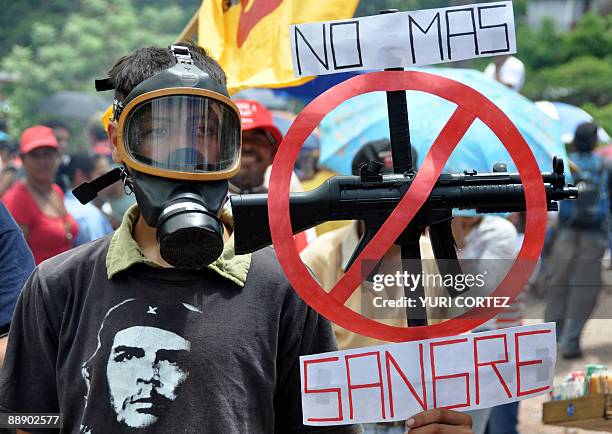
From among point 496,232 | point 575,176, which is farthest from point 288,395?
point 575,176

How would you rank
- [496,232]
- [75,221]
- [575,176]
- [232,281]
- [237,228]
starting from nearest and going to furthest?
[237,228]
[232,281]
[496,232]
[75,221]
[575,176]

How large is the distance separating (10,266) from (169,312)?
87 cm

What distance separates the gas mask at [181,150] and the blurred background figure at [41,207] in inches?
176

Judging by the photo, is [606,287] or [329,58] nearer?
[329,58]

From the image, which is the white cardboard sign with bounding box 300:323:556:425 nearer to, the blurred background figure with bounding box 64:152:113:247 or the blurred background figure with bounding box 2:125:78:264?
the blurred background figure with bounding box 64:152:113:247

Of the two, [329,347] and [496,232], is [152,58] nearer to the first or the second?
[329,347]

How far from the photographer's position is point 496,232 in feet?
19.0

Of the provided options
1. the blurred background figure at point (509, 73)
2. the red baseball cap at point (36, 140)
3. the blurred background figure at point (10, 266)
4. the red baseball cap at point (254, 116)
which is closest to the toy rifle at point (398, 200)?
the blurred background figure at point (10, 266)

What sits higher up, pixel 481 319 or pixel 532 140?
pixel 532 140

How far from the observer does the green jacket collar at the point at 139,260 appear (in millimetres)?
2410

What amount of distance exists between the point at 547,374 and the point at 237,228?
71 cm

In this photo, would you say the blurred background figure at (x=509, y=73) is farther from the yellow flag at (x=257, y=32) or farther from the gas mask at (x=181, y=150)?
the gas mask at (x=181, y=150)

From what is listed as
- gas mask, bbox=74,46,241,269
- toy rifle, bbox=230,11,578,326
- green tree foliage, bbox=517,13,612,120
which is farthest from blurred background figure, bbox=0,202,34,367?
green tree foliage, bbox=517,13,612,120

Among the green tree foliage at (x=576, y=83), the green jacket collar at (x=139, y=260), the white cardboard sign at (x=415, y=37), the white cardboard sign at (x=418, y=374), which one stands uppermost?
the green tree foliage at (x=576, y=83)
